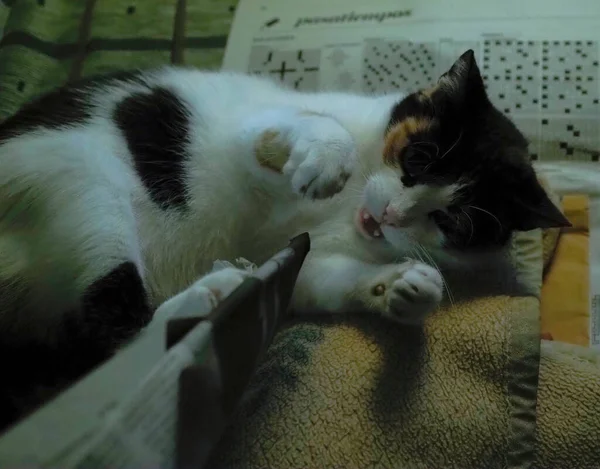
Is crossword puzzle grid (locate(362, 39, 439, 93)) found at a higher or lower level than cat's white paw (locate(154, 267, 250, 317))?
higher

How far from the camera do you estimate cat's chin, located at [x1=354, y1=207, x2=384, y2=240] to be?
1.11m

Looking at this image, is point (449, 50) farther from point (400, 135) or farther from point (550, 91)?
point (400, 135)

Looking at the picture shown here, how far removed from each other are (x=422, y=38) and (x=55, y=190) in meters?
0.95

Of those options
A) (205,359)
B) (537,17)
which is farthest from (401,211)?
(537,17)

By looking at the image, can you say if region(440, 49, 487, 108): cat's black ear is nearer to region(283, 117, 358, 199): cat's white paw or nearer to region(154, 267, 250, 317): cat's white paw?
region(283, 117, 358, 199): cat's white paw

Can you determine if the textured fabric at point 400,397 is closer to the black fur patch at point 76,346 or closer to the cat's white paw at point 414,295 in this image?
the cat's white paw at point 414,295

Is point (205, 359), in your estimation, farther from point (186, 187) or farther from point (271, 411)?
point (186, 187)

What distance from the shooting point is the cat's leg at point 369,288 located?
0.95m

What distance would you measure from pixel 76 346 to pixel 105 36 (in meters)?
1.02

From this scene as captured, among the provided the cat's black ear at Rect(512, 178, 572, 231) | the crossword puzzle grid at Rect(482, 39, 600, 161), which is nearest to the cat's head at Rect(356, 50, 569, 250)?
the cat's black ear at Rect(512, 178, 572, 231)

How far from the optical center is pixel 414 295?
0.95 meters

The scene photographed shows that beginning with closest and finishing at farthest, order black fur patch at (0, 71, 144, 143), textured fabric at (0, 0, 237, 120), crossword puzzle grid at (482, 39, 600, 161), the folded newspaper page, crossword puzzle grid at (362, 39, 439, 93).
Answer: the folded newspaper page, black fur patch at (0, 71, 144, 143), crossword puzzle grid at (482, 39, 600, 161), crossword puzzle grid at (362, 39, 439, 93), textured fabric at (0, 0, 237, 120)

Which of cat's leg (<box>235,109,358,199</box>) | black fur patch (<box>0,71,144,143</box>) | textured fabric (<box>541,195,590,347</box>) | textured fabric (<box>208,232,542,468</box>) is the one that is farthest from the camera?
textured fabric (<box>541,195,590,347</box>)

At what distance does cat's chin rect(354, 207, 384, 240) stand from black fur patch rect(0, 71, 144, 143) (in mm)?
506
